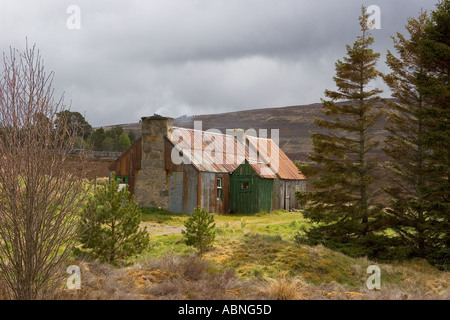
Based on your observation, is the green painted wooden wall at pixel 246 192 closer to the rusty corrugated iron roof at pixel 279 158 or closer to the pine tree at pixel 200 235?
the rusty corrugated iron roof at pixel 279 158

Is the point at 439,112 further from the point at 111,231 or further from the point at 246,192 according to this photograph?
the point at 246,192

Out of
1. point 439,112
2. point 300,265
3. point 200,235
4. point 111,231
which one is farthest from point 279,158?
point 111,231

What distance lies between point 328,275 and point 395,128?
7709mm

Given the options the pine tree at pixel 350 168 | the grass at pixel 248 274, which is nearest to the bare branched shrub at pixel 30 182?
the grass at pixel 248 274

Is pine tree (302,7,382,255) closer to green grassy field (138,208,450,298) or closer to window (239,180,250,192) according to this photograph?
green grassy field (138,208,450,298)

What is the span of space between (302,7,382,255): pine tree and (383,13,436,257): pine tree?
738mm

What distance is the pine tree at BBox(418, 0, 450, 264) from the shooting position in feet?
49.5

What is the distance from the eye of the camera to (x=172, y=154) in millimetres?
26828

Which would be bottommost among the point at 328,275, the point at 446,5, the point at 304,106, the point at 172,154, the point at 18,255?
the point at 328,275

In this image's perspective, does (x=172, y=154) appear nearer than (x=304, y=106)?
Yes
